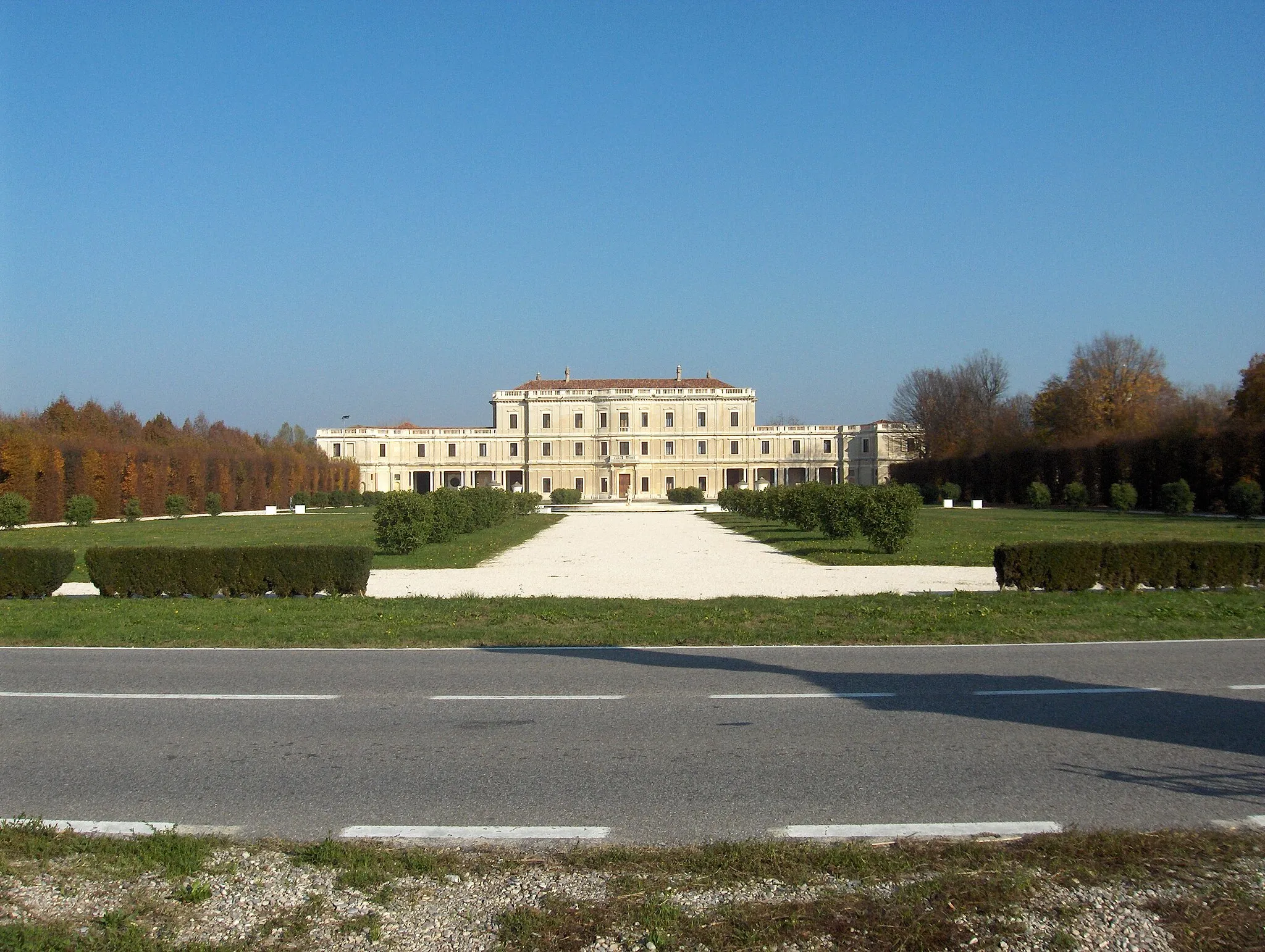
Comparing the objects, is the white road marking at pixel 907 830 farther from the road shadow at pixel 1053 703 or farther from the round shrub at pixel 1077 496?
the round shrub at pixel 1077 496

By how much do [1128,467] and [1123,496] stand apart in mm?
4724

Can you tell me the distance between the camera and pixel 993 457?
6297 centimetres

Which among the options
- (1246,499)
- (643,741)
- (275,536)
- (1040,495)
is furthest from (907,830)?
(1040,495)

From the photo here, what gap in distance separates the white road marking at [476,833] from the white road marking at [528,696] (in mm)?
2918

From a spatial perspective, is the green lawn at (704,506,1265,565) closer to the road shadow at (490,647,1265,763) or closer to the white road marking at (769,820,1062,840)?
the road shadow at (490,647,1265,763)

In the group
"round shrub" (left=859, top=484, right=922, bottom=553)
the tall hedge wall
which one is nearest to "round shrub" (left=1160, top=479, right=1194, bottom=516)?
the tall hedge wall

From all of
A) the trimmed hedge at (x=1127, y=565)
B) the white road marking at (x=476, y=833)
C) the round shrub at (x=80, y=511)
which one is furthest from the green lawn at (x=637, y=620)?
the round shrub at (x=80, y=511)

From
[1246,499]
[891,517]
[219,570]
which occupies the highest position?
[1246,499]

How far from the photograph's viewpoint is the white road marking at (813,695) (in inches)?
299

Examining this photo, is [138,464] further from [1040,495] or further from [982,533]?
[1040,495]

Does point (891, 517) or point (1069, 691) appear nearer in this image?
point (1069, 691)

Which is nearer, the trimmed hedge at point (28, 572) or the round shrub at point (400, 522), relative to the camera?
the trimmed hedge at point (28, 572)

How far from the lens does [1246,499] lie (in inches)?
1486

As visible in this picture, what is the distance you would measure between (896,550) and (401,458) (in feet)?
284
